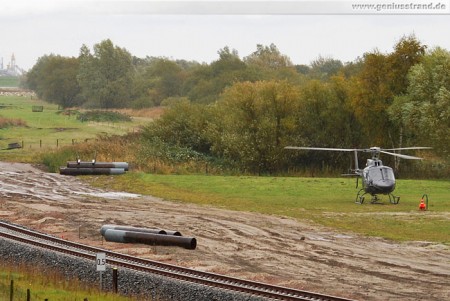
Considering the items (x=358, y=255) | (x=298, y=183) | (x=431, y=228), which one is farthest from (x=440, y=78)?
(x=358, y=255)

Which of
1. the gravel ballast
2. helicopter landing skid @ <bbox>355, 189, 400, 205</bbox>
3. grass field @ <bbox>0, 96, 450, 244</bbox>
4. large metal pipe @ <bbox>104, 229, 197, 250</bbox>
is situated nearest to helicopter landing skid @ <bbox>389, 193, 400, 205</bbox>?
helicopter landing skid @ <bbox>355, 189, 400, 205</bbox>

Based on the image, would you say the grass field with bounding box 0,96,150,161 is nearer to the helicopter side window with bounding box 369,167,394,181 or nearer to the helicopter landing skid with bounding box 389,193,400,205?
the helicopter landing skid with bounding box 389,193,400,205

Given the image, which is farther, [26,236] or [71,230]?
[71,230]

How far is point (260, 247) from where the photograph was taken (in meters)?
36.4

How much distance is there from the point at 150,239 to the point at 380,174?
1937 centimetres

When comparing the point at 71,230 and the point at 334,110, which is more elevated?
the point at 334,110

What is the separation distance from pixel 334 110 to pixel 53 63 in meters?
82.3

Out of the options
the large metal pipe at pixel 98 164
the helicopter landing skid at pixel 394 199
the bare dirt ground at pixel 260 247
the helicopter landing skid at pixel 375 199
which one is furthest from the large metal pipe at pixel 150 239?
the large metal pipe at pixel 98 164

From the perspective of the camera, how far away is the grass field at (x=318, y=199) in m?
43.0

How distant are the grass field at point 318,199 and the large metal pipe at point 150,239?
420 inches

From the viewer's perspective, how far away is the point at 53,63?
14812 cm

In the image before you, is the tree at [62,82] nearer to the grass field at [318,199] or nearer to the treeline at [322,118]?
the treeline at [322,118]

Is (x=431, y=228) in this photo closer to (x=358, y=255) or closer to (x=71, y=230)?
(x=358, y=255)

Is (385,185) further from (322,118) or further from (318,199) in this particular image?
(322,118)
